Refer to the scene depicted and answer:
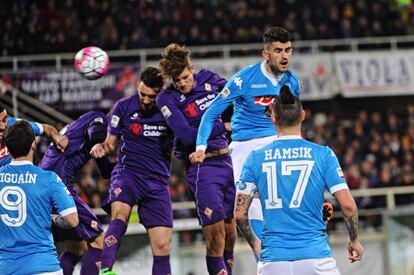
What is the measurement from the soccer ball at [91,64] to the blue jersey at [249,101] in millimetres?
1848

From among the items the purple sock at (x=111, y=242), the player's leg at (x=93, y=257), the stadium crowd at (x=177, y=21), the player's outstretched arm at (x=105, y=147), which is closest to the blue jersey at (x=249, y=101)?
the player's outstretched arm at (x=105, y=147)

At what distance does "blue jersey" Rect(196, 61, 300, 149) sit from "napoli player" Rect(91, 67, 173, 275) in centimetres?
70

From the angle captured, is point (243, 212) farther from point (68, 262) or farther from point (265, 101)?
point (68, 262)

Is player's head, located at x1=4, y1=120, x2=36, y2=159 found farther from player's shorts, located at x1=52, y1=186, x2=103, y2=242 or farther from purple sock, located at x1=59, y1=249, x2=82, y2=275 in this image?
purple sock, located at x1=59, y1=249, x2=82, y2=275

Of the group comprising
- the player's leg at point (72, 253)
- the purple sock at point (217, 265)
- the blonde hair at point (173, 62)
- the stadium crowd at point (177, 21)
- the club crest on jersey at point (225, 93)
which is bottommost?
the purple sock at point (217, 265)

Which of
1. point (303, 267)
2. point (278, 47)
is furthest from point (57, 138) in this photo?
point (303, 267)

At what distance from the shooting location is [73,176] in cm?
918

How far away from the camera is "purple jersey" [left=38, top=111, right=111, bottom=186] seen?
29.4 ft

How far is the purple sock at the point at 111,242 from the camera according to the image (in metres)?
8.29

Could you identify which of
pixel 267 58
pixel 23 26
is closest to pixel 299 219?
pixel 267 58

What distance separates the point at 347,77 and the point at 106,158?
46.6 ft

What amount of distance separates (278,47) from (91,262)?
2.74m

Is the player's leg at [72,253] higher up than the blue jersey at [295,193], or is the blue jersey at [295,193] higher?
the blue jersey at [295,193]

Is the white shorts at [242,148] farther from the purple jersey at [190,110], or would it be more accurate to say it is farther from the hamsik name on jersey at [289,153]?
the hamsik name on jersey at [289,153]
